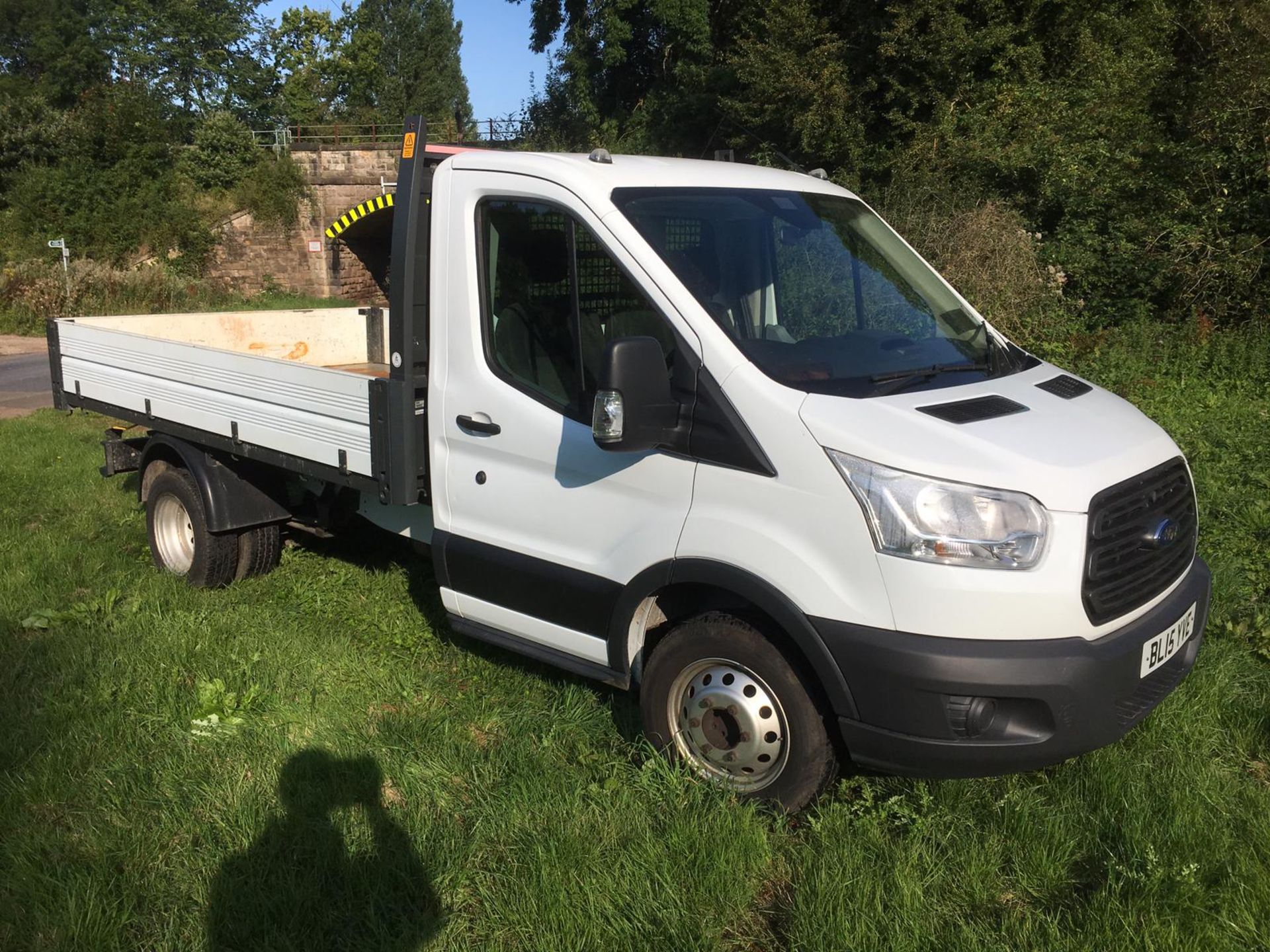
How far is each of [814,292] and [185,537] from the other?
4212 millimetres

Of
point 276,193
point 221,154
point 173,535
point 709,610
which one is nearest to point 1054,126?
point 173,535

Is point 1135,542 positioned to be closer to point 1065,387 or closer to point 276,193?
point 1065,387

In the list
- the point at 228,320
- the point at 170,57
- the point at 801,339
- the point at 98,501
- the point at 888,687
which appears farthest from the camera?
the point at 170,57

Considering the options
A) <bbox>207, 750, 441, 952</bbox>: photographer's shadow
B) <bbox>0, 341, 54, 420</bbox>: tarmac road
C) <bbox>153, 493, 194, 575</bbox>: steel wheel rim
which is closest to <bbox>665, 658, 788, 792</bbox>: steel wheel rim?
<bbox>207, 750, 441, 952</bbox>: photographer's shadow

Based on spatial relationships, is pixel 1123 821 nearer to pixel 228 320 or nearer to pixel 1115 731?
pixel 1115 731

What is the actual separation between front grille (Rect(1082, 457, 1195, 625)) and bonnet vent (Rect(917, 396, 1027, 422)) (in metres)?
0.41

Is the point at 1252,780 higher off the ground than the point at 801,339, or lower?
lower

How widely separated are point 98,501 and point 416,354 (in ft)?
16.4

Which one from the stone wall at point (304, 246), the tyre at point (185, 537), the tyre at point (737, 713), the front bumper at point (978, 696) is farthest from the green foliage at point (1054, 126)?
the stone wall at point (304, 246)

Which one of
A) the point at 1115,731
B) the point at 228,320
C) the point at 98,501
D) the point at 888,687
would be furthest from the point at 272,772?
the point at 98,501

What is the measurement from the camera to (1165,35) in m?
15.4

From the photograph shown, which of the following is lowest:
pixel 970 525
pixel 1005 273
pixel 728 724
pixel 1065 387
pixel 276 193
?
pixel 728 724

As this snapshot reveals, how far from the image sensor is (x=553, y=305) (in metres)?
3.91

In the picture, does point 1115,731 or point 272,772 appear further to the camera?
point 272,772
